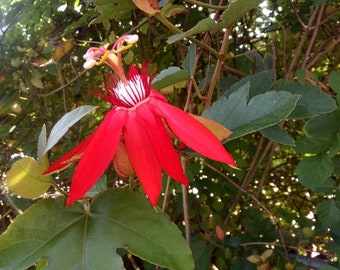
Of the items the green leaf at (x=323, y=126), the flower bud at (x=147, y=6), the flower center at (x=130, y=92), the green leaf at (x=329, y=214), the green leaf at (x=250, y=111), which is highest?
the flower bud at (x=147, y=6)

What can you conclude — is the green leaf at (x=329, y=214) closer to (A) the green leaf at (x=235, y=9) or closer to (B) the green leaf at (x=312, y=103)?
(B) the green leaf at (x=312, y=103)

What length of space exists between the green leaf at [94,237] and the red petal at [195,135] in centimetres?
9

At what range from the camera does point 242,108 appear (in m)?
Answer: 0.55

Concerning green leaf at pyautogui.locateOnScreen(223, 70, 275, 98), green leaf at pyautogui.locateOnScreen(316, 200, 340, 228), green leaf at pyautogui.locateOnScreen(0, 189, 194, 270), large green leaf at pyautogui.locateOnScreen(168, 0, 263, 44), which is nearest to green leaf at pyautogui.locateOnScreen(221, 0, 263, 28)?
large green leaf at pyautogui.locateOnScreen(168, 0, 263, 44)

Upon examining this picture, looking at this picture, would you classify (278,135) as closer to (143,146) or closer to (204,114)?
(204,114)

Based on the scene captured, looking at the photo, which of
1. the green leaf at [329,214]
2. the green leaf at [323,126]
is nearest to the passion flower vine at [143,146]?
the green leaf at [323,126]

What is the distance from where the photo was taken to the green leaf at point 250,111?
20.2 inches

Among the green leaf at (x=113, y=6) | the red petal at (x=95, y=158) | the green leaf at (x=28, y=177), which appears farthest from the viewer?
the green leaf at (x=113, y=6)

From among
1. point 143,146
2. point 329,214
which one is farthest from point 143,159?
point 329,214

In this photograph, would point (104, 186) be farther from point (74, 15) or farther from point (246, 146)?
point (246, 146)

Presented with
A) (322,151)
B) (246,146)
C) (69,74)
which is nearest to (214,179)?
(246,146)

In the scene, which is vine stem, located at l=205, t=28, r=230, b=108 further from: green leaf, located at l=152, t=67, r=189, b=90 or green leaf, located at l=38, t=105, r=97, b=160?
green leaf, located at l=38, t=105, r=97, b=160

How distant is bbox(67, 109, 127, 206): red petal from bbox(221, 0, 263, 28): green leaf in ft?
0.60

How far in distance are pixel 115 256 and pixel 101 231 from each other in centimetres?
3
